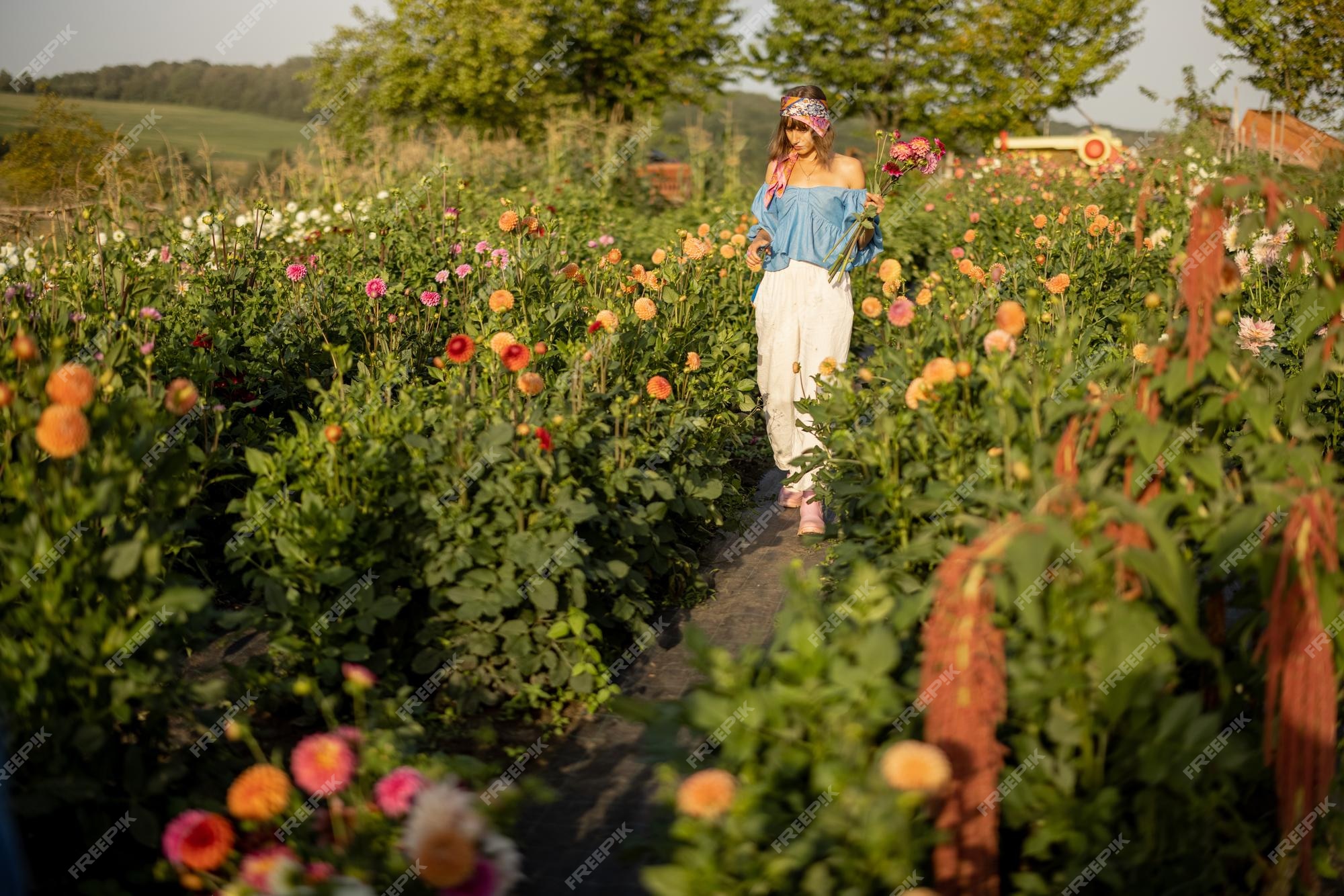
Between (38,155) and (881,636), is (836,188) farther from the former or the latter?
(38,155)

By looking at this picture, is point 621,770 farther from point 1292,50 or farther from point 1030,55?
point 1030,55

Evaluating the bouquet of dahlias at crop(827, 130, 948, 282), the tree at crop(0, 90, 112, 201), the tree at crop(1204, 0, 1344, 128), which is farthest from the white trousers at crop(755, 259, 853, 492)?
the tree at crop(1204, 0, 1344, 128)

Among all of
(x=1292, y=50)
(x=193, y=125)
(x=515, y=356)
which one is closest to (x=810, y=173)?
(x=515, y=356)

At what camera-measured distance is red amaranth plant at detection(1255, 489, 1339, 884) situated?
6.17ft

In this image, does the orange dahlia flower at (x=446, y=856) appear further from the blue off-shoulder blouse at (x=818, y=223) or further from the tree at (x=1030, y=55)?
the tree at (x=1030, y=55)

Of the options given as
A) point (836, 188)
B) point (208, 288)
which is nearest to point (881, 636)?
point (836, 188)

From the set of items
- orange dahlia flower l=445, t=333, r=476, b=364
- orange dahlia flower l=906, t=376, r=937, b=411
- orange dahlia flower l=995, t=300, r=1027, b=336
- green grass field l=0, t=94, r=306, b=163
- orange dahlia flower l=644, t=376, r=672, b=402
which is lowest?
orange dahlia flower l=644, t=376, r=672, b=402

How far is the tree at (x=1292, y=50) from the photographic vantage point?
47.0 feet

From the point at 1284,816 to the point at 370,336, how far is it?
443 cm

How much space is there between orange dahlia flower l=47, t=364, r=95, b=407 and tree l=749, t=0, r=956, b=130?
30.7 meters

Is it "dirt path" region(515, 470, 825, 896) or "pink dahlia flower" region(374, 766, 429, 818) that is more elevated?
"pink dahlia flower" region(374, 766, 429, 818)

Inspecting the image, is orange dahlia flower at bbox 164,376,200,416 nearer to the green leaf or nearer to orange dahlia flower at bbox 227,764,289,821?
the green leaf

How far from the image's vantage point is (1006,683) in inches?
77.5

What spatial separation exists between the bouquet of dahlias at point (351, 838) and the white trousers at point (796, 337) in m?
3.06
